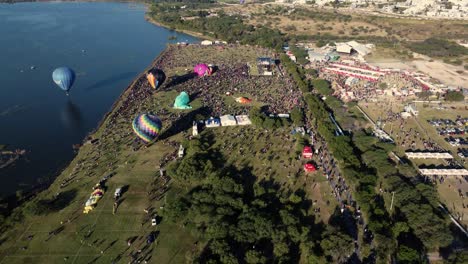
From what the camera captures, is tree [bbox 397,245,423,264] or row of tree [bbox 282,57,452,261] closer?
tree [bbox 397,245,423,264]

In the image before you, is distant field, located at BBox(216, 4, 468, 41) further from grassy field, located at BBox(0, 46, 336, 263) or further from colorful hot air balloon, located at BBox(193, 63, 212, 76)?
grassy field, located at BBox(0, 46, 336, 263)

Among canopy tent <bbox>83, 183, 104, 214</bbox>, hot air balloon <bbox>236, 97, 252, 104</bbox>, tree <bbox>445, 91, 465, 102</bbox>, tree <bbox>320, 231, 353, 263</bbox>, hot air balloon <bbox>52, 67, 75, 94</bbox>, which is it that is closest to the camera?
tree <bbox>320, 231, 353, 263</bbox>

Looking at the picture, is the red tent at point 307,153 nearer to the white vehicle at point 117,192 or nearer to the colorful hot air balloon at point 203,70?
the white vehicle at point 117,192

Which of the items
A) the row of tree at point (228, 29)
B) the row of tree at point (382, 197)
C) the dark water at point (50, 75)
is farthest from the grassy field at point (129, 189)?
the row of tree at point (228, 29)

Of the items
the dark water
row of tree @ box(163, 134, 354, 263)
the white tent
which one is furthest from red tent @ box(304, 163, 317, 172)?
the dark water

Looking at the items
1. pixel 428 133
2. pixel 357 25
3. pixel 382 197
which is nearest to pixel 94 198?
pixel 382 197

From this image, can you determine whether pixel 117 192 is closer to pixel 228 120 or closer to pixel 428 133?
pixel 228 120
